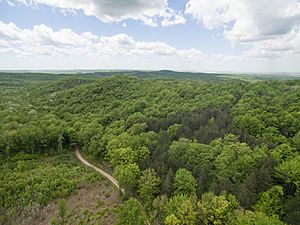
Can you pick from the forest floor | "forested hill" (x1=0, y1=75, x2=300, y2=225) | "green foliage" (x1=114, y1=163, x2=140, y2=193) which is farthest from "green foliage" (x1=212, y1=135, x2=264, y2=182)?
the forest floor

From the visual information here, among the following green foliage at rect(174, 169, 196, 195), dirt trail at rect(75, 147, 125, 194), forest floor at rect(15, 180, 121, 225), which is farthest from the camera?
dirt trail at rect(75, 147, 125, 194)

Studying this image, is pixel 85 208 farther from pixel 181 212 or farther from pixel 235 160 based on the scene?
pixel 235 160

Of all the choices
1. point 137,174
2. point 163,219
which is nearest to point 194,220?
point 163,219

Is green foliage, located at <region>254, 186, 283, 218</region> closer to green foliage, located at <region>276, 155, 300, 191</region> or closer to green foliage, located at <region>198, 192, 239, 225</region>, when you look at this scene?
green foliage, located at <region>276, 155, 300, 191</region>

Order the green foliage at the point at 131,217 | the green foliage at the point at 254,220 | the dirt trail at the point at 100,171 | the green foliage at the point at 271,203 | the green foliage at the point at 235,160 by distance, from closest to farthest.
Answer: the green foliage at the point at 254,220, the green foliage at the point at 131,217, the green foliage at the point at 271,203, the green foliage at the point at 235,160, the dirt trail at the point at 100,171

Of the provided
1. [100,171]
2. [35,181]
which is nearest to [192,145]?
[100,171]

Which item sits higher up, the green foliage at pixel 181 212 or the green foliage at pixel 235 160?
the green foliage at pixel 235 160

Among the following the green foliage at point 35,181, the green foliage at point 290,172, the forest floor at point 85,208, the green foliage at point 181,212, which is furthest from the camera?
the green foliage at point 35,181

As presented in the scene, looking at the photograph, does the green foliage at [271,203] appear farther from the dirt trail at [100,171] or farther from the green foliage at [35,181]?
the green foliage at [35,181]

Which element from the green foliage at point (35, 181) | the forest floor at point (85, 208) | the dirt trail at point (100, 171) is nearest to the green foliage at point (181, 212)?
the forest floor at point (85, 208)
